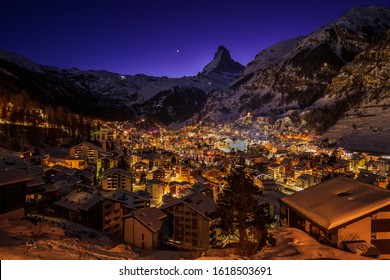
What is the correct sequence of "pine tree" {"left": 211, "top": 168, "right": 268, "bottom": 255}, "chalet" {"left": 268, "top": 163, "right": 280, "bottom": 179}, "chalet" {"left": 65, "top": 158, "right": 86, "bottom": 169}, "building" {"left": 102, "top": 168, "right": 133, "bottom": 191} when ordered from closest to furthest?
"pine tree" {"left": 211, "top": 168, "right": 268, "bottom": 255}
"building" {"left": 102, "top": 168, "right": 133, "bottom": 191}
"chalet" {"left": 65, "top": 158, "right": 86, "bottom": 169}
"chalet" {"left": 268, "top": 163, "right": 280, "bottom": 179}

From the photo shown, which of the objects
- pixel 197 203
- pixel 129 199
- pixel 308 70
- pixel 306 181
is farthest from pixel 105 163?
pixel 308 70

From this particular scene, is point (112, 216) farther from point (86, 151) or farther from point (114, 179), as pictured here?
point (86, 151)

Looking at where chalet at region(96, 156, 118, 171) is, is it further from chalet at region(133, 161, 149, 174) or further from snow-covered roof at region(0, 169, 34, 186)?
snow-covered roof at region(0, 169, 34, 186)

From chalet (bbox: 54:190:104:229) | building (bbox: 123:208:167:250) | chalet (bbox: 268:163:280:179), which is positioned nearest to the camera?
building (bbox: 123:208:167:250)

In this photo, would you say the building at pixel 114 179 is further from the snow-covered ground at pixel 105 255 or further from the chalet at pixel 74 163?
the snow-covered ground at pixel 105 255

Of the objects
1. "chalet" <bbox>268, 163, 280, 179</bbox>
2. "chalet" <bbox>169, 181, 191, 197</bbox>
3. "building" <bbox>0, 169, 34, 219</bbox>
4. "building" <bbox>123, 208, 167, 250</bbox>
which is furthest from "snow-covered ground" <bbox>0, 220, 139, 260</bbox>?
"chalet" <bbox>268, 163, 280, 179</bbox>

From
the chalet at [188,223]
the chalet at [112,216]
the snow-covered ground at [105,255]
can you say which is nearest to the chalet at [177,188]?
the chalet at [112,216]
